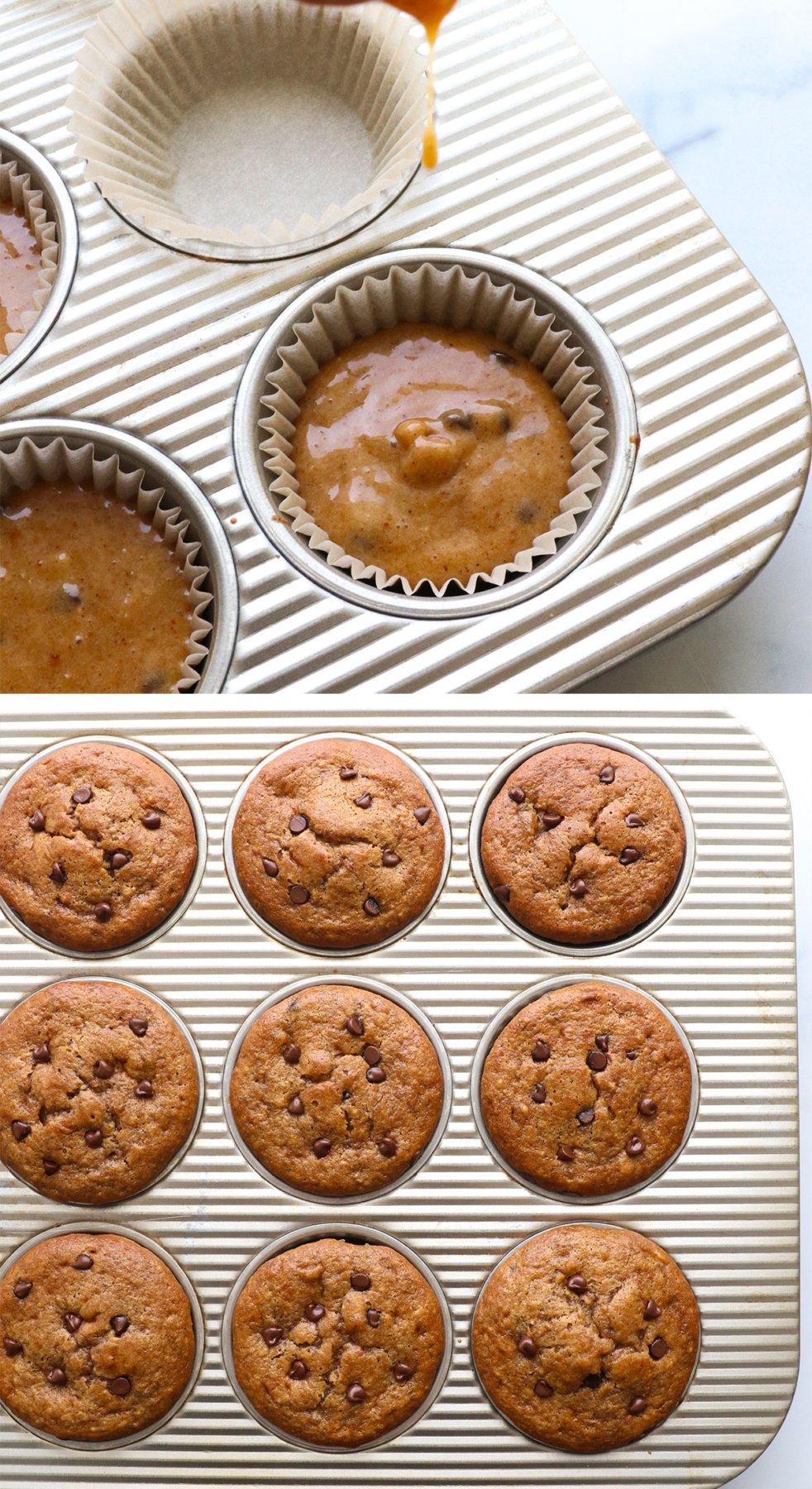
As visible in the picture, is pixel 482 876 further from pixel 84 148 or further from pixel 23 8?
pixel 23 8

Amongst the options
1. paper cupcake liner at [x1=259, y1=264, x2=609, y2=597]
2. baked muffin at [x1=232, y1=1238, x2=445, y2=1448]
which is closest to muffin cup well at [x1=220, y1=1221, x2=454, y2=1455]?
baked muffin at [x1=232, y1=1238, x2=445, y2=1448]

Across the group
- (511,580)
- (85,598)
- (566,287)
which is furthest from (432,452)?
(85,598)

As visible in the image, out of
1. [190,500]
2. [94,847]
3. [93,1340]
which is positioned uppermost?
[190,500]

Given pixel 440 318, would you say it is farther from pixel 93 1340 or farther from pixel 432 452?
pixel 93 1340

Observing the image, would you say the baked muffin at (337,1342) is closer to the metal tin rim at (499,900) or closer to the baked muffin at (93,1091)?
the baked muffin at (93,1091)

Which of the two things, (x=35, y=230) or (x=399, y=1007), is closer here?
(x=399, y=1007)

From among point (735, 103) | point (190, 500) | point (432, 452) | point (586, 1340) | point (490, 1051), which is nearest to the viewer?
point (586, 1340)

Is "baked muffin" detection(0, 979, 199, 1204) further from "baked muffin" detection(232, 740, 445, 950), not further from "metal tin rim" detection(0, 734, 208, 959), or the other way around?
"baked muffin" detection(232, 740, 445, 950)
